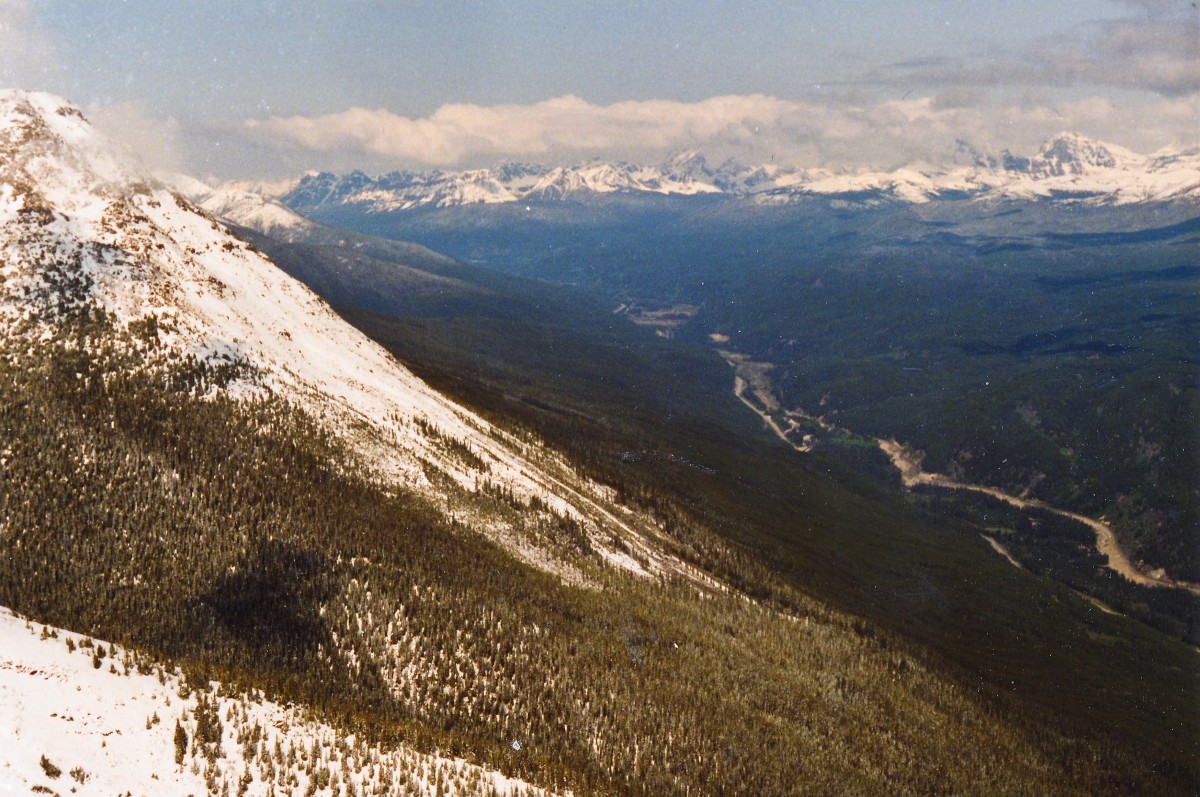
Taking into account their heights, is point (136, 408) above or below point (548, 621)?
above

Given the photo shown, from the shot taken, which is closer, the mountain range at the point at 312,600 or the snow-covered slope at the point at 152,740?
Answer: the snow-covered slope at the point at 152,740

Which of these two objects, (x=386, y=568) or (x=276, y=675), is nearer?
(x=276, y=675)

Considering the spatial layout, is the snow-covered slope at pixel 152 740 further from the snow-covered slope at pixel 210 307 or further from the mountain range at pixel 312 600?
the snow-covered slope at pixel 210 307

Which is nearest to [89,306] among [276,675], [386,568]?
[386,568]

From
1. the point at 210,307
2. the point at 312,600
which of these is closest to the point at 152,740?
the point at 312,600

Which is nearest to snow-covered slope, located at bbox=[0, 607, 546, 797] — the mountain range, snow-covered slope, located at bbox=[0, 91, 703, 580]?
the mountain range

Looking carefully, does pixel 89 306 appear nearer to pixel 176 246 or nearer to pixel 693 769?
pixel 176 246

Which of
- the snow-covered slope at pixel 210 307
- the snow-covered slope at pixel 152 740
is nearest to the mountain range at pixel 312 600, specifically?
the snow-covered slope at pixel 152 740
